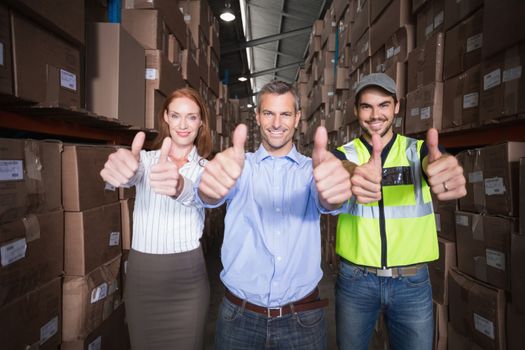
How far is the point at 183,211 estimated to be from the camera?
1.48 m

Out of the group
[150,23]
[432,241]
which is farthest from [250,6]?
[432,241]

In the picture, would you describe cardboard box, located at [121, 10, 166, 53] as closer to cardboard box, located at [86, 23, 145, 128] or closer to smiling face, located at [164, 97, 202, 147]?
cardboard box, located at [86, 23, 145, 128]

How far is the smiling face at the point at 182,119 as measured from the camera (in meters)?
1.58

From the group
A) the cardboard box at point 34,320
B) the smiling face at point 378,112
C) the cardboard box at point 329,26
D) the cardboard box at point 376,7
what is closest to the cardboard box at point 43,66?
the cardboard box at point 34,320

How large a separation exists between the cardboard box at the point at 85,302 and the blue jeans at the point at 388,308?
122 centimetres

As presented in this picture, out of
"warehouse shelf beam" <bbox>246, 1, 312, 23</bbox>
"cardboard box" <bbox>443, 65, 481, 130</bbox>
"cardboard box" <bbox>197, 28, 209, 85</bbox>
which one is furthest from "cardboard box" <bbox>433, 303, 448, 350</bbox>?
"warehouse shelf beam" <bbox>246, 1, 312, 23</bbox>

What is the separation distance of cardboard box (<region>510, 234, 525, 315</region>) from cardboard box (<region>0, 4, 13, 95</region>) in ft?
6.65

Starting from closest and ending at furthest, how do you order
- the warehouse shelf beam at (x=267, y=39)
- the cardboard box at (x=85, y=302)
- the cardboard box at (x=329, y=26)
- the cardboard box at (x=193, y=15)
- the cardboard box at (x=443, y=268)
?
1. the cardboard box at (x=85, y=302)
2. the cardboard box at (x=443, y=268)
3. the cardboard box at (x=193, y=15)
4. the cardboard box at (x=329, y=26)
5. the warehouse shelf beam at (x=267, y=39)

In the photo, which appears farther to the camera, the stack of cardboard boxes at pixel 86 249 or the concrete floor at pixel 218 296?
the concrete floor at pixel 218 296

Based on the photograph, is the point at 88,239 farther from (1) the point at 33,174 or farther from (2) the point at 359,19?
(2) the point at 359,19

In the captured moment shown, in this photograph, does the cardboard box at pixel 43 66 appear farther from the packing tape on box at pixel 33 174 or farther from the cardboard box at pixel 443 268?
the cardboard box at pixel 443 268

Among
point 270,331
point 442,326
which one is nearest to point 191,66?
point 270,331

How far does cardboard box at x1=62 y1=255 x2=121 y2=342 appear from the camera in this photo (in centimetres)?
153

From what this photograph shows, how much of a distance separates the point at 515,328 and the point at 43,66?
2290 millimetres
